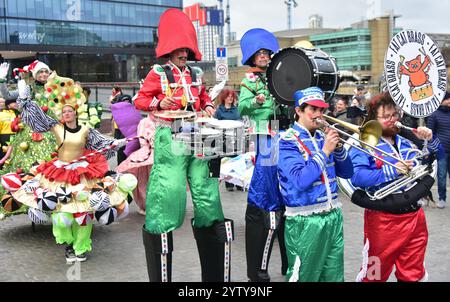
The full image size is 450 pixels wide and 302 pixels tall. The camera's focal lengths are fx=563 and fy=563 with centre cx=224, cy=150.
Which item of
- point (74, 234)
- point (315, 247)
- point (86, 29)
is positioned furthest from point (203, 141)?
point (86, 29)

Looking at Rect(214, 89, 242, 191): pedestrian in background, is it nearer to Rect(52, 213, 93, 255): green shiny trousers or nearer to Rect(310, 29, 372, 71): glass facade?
Rect(52, 213, 93, 255): green shiny trousers

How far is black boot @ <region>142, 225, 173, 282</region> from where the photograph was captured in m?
3.96

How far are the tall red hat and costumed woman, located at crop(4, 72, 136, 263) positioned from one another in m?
1.83

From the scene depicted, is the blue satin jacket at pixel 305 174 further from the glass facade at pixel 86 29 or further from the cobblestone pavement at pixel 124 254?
the glass facade at pixel 86 29

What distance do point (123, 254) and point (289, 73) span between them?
2.85 metres

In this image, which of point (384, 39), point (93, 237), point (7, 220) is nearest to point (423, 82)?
point (93, 237)

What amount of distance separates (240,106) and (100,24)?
202 feet

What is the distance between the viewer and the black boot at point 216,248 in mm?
4082

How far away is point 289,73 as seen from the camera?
4.18 metres

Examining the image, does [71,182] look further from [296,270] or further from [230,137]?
[296,270]

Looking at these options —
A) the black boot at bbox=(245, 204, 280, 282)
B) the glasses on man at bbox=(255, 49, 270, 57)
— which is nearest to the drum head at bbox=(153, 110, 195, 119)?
the black boot at bbox=(245, 204, 280, 282)

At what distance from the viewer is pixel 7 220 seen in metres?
7.59
